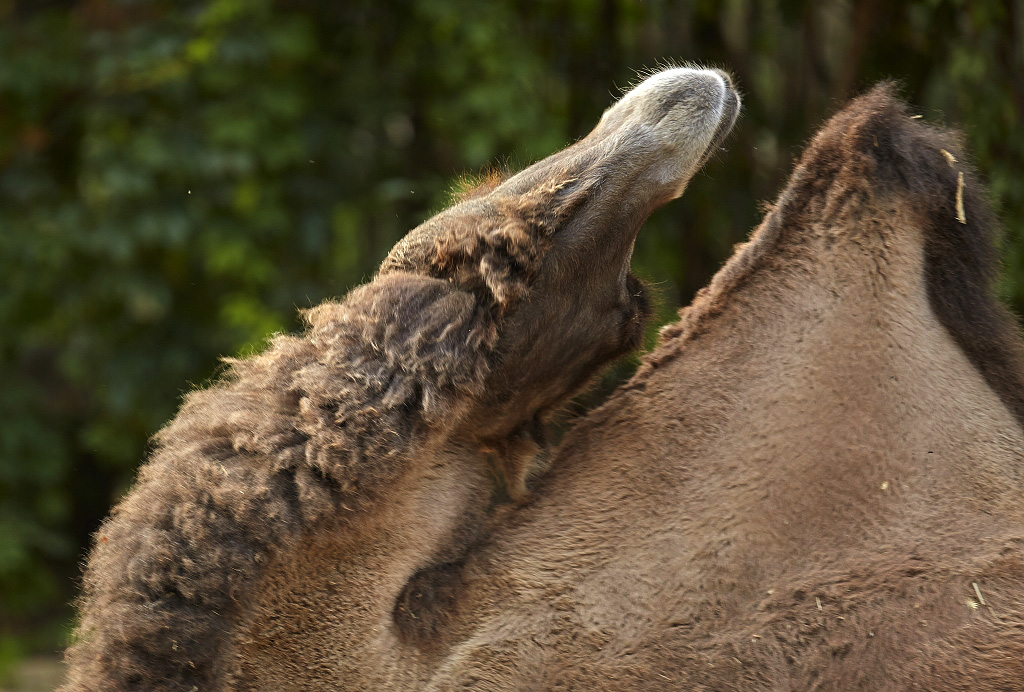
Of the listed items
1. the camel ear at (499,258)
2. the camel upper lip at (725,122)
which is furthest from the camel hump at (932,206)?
the camel ear at (499,258)

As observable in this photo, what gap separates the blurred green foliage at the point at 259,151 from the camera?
4129 mm

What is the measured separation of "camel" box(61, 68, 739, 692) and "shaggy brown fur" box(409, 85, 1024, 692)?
127mm

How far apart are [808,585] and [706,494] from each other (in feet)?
0.63

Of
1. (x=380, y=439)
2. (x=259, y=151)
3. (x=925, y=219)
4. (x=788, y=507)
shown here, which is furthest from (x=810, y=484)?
(x=259, y=151)

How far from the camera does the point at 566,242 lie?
1489 mm

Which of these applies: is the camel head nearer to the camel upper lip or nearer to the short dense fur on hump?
the camel upper lip

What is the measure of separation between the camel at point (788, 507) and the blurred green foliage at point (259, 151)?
225 centimetres

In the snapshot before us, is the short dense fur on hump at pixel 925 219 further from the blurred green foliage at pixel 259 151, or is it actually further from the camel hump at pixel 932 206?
the blurred green foliage at pixel 259 151

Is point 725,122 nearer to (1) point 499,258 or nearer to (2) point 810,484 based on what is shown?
(1) point 499,258

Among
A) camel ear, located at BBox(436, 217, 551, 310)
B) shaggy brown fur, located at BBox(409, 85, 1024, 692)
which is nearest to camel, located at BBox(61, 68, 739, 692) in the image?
camel ear, located at BBox(436, 217, 551, 310)

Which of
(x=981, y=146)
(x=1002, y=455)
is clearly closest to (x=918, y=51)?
(x=981, y=146)

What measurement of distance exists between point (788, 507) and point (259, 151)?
3287 millimetres

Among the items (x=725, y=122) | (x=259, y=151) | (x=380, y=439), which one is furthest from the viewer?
(x=259, y=151)

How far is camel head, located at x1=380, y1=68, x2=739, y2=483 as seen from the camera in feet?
4.82
